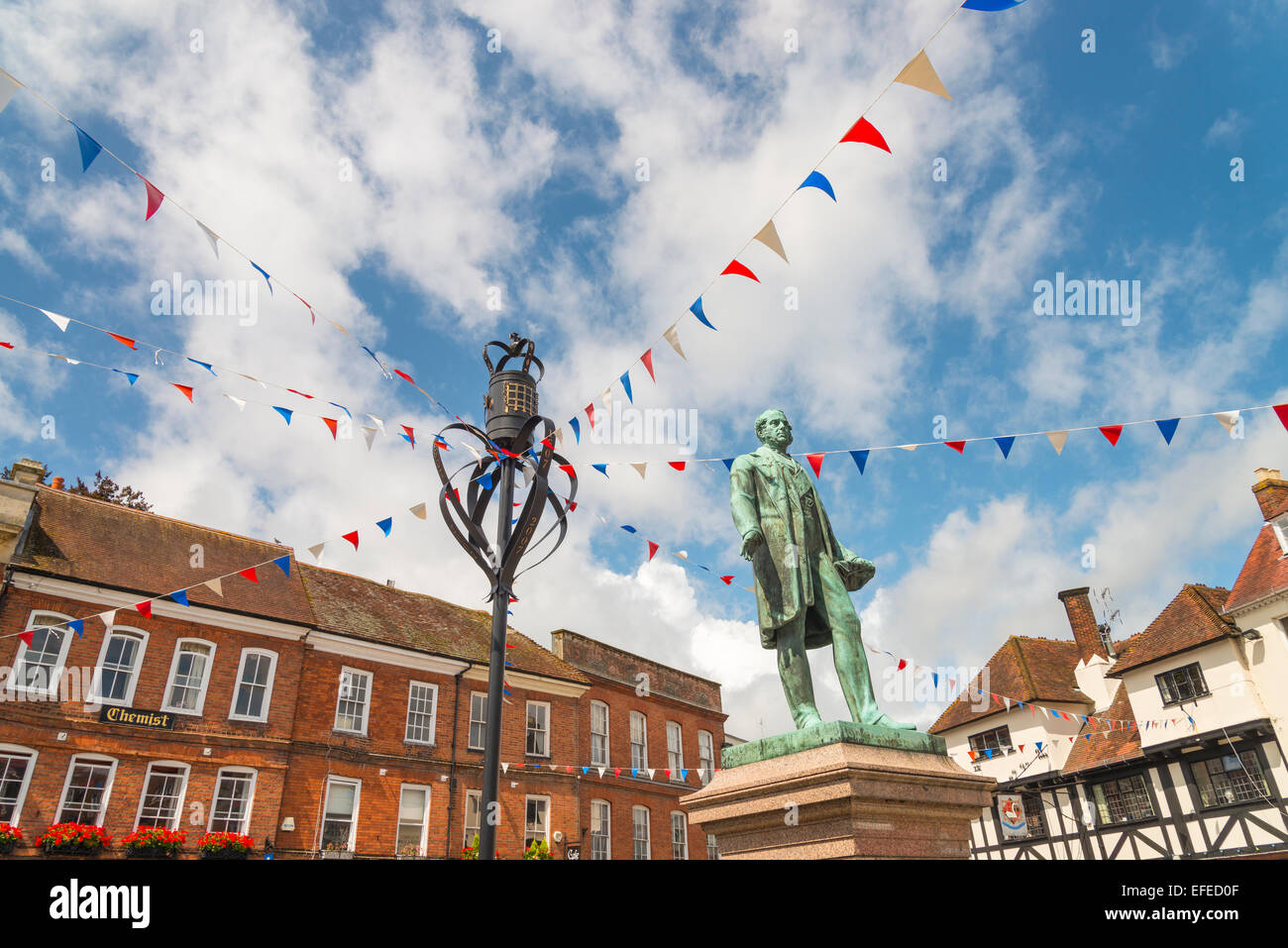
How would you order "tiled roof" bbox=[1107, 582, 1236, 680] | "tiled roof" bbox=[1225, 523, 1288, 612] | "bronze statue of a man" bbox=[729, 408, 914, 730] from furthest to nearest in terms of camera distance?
"tiled roof" bbox=[1107, 582, 1236, 680]
"tiled roof" bbox=[1225, 523, 1288, 612]
"bronze statue of a man" bbox=[729, 408, 914, 730]

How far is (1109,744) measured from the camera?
70.8 feet

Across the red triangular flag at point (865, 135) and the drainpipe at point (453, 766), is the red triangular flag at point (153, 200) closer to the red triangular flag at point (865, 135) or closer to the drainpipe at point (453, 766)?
the red triangular flag at point (865, 135)

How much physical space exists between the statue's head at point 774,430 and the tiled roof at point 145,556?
45.6ft

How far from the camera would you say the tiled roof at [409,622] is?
2003 centimetres

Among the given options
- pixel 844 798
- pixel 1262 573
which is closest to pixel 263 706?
pixel 844 798

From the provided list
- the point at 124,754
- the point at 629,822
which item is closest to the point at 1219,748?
the point at 629,822

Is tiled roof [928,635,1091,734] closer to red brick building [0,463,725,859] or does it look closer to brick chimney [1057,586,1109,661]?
brick chimney [1057,586,1109,661]

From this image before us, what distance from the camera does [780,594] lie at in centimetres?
502

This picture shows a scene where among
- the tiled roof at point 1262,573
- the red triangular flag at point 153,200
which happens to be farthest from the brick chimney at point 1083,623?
the red triangular flag at point 153,200

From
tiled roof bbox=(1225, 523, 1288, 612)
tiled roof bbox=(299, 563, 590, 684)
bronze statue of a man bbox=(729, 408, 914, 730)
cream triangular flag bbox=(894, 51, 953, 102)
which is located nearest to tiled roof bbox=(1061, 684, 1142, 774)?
tiled roof bbox=(1225, 523, 1288, 612)

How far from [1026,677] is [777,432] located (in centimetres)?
2351

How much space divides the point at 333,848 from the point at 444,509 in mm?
12962

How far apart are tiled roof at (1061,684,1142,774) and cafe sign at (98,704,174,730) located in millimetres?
23196

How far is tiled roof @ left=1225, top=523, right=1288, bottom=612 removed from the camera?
60.4 ft
